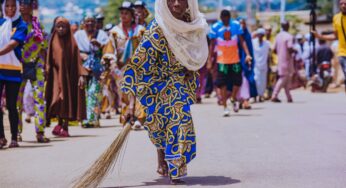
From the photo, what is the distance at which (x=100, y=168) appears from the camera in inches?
337

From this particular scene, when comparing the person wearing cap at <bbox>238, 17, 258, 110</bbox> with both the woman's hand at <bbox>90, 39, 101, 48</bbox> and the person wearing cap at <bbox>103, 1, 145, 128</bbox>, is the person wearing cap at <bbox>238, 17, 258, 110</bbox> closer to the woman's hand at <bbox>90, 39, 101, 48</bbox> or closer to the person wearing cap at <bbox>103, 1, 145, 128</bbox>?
the woman's hand at <bbox>90, 39, 101, 48</bbox>

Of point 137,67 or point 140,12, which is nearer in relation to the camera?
point 137,67

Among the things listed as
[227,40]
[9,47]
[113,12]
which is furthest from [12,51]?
[113,12]

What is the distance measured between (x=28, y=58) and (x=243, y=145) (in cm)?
300

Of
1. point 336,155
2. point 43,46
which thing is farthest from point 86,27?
point 336,155

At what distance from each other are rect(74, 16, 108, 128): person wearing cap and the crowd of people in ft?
0.06

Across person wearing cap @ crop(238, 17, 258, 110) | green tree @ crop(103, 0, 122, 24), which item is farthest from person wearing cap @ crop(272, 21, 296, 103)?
green tree @ crop(103, 0, 122, 24)

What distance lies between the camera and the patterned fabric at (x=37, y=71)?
43.1 ft

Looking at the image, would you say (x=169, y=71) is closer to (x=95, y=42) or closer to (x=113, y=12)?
(x=95, y=42)

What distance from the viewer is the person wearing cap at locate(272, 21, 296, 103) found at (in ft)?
77.8

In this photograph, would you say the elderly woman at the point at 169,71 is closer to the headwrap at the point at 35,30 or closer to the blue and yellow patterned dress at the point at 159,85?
the blue and yellow patterned dress at the point at 159,85

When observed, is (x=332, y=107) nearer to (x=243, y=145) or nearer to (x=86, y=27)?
(x=86, y=27)

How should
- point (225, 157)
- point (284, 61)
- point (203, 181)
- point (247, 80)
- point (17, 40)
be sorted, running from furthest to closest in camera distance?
point (284, 61) → point (247, 80) → point (17, 40) → point (225, 157) → point (203, 181)

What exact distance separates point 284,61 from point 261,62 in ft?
2.58
